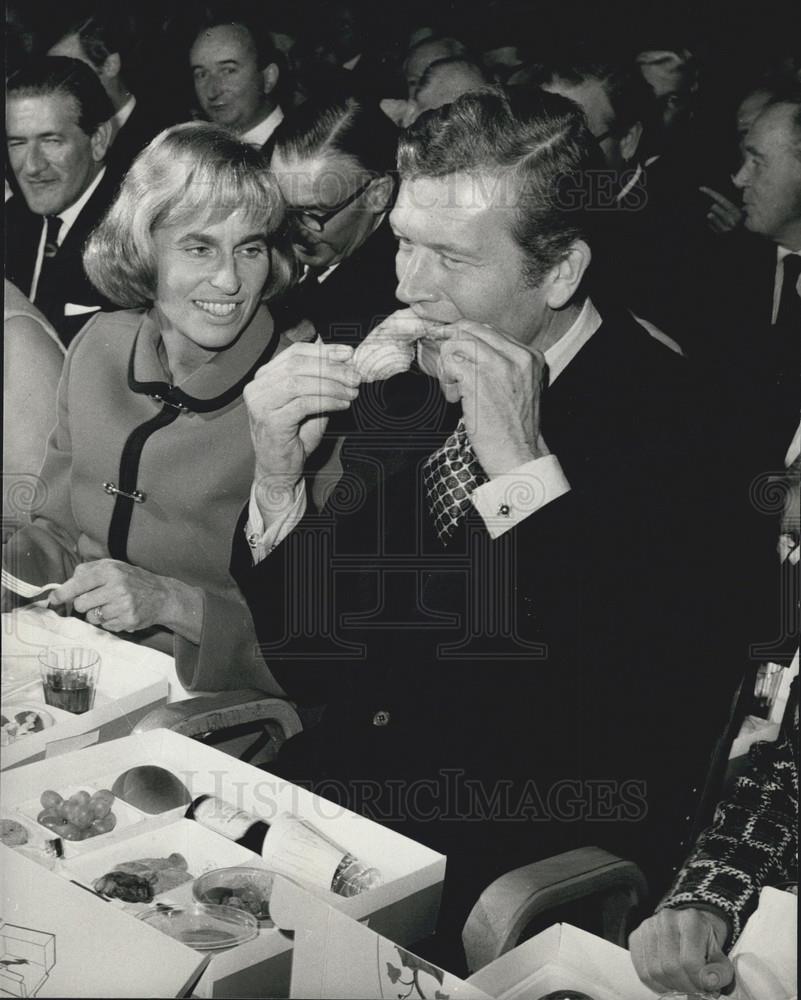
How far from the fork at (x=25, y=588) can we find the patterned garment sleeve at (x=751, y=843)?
132 cm

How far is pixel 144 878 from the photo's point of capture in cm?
247

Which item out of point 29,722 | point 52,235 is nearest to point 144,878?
point 29,722

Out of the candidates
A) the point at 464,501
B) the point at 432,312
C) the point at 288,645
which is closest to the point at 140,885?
the point at 288,645

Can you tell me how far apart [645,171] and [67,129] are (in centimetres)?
110

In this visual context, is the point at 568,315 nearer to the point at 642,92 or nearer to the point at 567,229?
the point at 567,229

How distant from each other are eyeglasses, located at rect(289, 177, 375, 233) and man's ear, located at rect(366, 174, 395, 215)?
3 cm

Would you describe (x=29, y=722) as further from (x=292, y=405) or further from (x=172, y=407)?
(x=292, y=405)

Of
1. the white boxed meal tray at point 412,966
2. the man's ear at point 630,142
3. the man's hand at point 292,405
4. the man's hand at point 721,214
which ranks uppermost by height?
the man's ear at point 630,142

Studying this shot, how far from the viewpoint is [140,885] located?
2.45 m

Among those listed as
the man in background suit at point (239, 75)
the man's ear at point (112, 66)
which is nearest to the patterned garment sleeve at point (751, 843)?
the man in background suit at point (239, 75)

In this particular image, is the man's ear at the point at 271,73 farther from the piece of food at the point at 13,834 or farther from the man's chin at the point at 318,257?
the piece of food at the point at 13,834

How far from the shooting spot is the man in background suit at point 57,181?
2531 millimetres

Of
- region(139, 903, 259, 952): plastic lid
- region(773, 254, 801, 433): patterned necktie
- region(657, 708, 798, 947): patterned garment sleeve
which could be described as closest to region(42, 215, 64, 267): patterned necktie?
region(139, 903, 259, 952): plastic lid

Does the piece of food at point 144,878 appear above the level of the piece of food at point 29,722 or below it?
below
